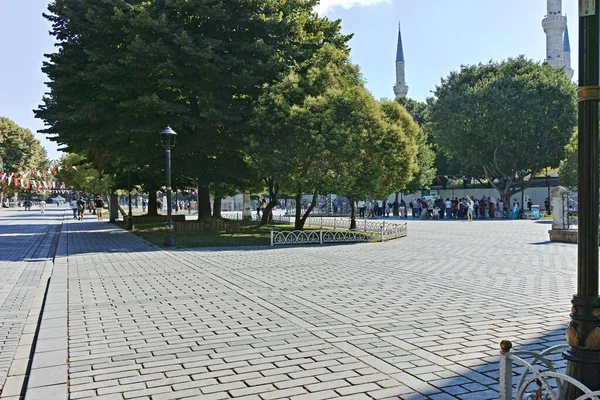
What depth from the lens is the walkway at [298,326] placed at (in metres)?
4.65

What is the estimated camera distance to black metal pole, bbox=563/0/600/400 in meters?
3.31

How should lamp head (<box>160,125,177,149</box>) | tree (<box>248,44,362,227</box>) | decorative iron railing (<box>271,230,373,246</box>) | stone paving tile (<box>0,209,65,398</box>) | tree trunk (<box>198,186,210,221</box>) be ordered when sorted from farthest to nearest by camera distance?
tree trunk (<box>198,186,210,221</box>) < decorative iron railing (<box>271,230,373,246</box>) < tree (<box>248,44,362,227</box>) < lamp head (<box>160,125,177,149</box>) < stone paving tile (<box>0,209,65,398</box>)

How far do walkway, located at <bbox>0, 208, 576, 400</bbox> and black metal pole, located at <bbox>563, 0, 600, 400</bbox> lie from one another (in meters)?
1.12

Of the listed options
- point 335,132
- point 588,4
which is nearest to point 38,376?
point 588,4

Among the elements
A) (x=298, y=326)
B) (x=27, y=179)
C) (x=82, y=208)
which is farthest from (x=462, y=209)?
(x=27, y=179)

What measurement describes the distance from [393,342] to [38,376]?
367 cm

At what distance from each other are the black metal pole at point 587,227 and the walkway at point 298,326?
1118 millimetres

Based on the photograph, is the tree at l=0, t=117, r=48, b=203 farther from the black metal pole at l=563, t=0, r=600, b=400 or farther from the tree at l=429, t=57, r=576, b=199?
the black metal pole at l=563, t=0, r=600, b=400

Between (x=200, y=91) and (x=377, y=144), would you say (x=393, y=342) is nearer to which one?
(x=377, y=144)

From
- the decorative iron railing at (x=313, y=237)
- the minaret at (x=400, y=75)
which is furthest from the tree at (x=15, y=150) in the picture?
the decorative iron railing at (x=313, y=237)

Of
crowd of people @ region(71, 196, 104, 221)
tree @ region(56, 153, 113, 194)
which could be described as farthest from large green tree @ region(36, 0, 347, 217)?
tree @ region(56, 153, 113, 194)

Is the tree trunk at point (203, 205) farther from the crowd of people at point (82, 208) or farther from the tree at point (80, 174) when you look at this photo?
the tree at point (80, 174)

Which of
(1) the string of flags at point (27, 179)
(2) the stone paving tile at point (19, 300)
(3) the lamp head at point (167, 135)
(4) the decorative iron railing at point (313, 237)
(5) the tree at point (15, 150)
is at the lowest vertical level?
(2) the stone paving tile at point (19, 300)

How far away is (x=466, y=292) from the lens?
8977mm
